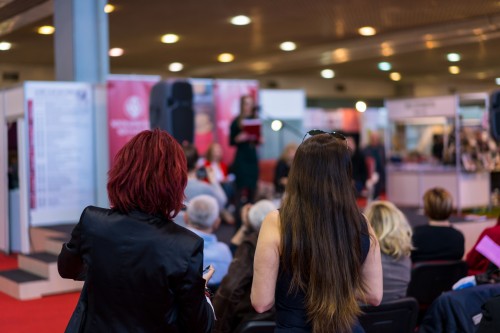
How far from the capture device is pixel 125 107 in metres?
8.36

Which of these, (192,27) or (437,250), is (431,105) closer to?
(192,27)

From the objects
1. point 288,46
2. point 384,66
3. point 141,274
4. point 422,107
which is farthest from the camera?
point 384,66

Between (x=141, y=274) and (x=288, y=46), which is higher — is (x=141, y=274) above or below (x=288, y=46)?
below

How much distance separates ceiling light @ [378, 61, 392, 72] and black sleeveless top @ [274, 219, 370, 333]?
43.6ft

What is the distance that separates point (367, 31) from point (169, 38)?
3132 mm

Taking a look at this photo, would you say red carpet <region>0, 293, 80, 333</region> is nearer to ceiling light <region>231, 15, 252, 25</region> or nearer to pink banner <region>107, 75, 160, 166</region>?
pink banner <region>107, 75, 160, 166</region>

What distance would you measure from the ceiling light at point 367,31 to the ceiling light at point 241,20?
1983mm

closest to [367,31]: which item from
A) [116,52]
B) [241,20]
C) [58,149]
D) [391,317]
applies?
[241,20]

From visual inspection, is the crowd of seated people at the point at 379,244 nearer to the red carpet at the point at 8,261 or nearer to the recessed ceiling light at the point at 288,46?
the red carpet at the point at 8,261

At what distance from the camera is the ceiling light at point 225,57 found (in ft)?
46.5

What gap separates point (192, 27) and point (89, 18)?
3.18m

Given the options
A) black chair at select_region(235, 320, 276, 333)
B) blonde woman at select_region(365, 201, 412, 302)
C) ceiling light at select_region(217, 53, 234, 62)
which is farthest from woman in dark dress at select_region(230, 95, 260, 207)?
black chair at select_region(235, 320, 276, 333)

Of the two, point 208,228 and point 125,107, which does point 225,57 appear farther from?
point 208,228

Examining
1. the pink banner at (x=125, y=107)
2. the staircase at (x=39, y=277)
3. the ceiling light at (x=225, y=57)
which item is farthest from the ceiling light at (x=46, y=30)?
the ceiling light at (x=225, y=57)
